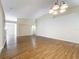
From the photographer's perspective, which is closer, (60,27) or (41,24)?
(60,27)

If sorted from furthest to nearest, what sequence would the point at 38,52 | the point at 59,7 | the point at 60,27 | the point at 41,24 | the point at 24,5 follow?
the point at 41,24 → the point at 60,27 → the point at 24,5 → the point at 59,7 → the point at 38,52

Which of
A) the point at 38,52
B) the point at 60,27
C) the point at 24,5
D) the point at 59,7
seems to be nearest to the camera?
the point at 38,52

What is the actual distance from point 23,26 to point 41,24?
2014 mm

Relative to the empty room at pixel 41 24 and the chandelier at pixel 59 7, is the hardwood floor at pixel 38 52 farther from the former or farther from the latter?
the chandelier at pixel 59 7

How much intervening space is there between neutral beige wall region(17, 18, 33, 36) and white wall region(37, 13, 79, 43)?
3.48 ft

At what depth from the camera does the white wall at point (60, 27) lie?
7148 mm

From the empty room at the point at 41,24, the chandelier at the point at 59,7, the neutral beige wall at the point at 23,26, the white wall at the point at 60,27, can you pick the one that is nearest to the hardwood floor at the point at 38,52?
the empty room at the point at 41,24

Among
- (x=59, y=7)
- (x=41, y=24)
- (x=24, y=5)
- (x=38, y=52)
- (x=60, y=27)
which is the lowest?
(x=38, y=52)

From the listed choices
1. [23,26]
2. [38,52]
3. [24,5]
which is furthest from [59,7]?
[23,26]

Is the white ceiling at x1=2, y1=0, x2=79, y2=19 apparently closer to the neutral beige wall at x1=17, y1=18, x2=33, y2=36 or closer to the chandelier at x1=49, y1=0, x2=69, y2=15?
the chandelier at x1=49, y1=0, x2=69, y2=15

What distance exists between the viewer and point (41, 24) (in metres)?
10.2

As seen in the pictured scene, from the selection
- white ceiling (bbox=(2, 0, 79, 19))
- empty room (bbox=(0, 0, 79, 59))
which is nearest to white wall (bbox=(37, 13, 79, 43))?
empty room (bbox=(0, 0, 79, 59))

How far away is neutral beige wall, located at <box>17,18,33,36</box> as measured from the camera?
981cm

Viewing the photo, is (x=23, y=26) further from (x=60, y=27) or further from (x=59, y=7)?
(x=59, y=7)
